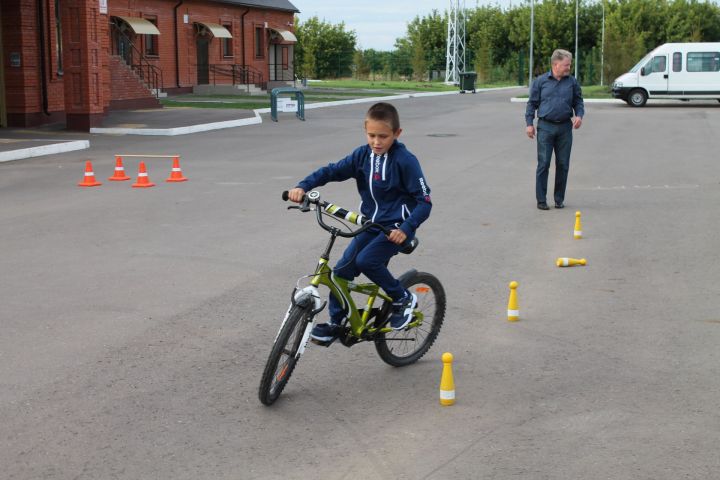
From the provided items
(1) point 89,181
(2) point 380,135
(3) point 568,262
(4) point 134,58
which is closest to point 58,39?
(1) point 89,181

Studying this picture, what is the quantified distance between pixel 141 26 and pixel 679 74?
70.4 feet

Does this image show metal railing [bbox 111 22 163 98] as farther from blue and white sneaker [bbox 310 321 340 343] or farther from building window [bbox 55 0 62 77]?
blue and white sneaker [bbox 310 321 340 343]

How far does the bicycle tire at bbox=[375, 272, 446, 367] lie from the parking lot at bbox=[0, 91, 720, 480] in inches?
3.9

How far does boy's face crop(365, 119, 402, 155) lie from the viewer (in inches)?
216

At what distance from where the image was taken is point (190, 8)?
46250 mm

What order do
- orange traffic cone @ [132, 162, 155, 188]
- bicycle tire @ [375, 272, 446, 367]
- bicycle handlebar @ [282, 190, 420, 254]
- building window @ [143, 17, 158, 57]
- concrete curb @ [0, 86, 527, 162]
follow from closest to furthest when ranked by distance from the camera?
1. bicycle handlebar @ [282, 190, 420, 254]
2. bicycle tire @ [375, 272, 446, 367]
3. orange traffic cone @ [132, 162, 155, 188]
4. concrete curb @ [0, 86, 527, 162]
5. building window @ [143, 17, 158, 57]

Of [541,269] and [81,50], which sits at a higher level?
[81,50]

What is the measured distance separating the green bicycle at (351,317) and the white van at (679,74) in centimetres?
3407

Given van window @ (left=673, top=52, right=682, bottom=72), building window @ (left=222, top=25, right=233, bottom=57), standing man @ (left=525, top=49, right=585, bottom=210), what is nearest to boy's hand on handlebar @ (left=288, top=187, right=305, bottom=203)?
standing man @ (left=525, top=49, right=585, bottom=210)

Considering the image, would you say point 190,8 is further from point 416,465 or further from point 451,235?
point 416,465

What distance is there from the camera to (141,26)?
133 feet

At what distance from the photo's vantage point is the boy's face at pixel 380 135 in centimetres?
550

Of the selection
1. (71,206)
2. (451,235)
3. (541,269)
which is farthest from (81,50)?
(541,269)

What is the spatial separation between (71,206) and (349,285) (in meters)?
8.27
